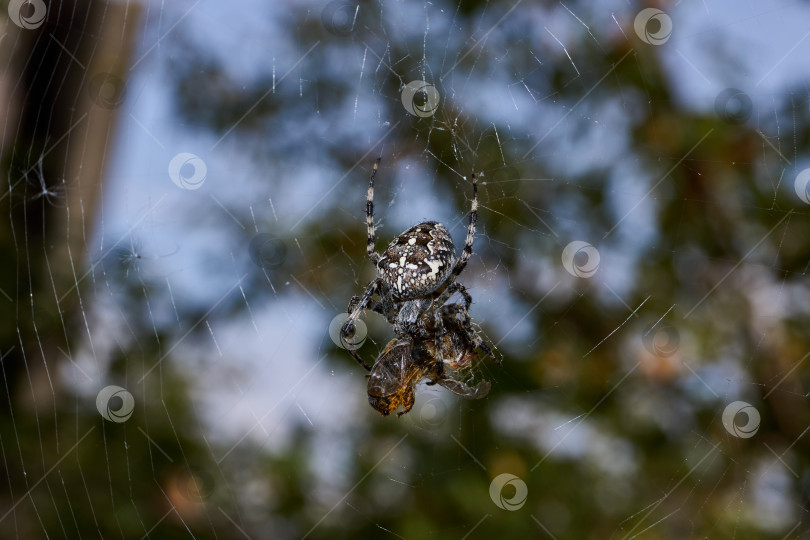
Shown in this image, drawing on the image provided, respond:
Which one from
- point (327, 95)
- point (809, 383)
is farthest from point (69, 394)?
point (809, 383)

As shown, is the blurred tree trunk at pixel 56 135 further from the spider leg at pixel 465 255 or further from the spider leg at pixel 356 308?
the spider leg at pixel 465 255

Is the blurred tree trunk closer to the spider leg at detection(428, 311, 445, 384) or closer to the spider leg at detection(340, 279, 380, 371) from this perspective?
the spider leg at detection(340, 279, 380, 371)

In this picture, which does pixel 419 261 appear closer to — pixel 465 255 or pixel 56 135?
pixel 465 255

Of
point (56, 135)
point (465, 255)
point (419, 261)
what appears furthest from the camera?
point (56, 135)

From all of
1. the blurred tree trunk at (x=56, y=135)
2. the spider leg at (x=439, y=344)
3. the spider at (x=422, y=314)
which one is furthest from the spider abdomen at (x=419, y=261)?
the blurred tree trunk at (x=56, y=135)

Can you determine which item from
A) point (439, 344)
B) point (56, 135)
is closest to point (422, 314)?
point (439, 344)

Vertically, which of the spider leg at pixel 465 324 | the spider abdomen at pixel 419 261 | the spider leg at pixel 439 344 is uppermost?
the spider abdomen at pixel 419 261

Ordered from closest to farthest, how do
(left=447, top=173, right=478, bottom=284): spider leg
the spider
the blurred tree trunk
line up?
the spider
(left=447, top=173, right=478, bottom=284): spider leg
the blurred tree trunk

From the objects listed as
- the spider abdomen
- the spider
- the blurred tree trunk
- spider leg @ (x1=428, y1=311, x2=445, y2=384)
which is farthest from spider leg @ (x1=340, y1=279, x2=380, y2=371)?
the blurred tree trunk
